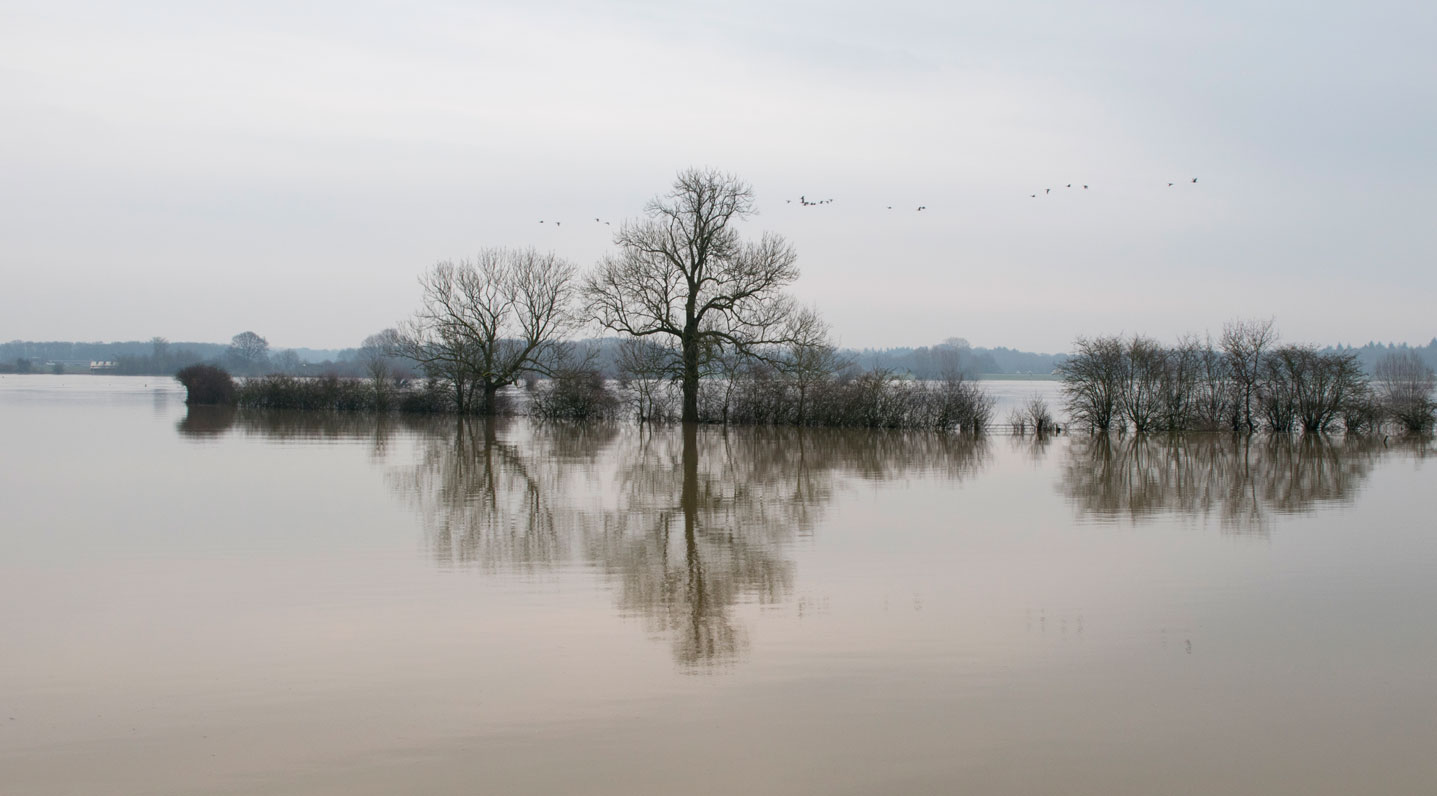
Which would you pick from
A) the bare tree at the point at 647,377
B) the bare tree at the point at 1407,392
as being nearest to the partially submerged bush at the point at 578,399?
the bare tree at the point at 647,377

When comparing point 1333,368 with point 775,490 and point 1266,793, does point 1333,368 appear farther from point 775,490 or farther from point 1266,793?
point 1266,793

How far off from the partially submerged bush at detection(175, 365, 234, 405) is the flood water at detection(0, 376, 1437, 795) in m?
32.7

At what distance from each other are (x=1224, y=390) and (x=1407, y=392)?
6787 millimetres

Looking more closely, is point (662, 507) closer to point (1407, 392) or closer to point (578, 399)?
point (578, 399)

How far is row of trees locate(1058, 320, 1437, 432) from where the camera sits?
3019 centimetres

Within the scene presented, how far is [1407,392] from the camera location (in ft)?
106

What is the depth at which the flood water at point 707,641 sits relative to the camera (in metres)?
4.90

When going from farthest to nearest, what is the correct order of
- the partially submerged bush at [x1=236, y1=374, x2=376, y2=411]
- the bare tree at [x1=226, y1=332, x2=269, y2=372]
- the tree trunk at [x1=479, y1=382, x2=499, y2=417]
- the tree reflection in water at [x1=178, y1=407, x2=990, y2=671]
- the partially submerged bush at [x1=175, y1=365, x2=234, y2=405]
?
1. the bare tree at [x1=226, y1=332, x2=269, y2=372]
2. the partially submerged bush at [x1=175, y1=365, x2=234, y2=405]
3. the partially submerged bush at [x1=236, y1=374, x2=376, y2=411]
4. the tree trunk at [x1=479, y1=382, x2=499, y2=417]
5. the tree reflection in water at [x1=178, y1=407, x2=990, y2=671]

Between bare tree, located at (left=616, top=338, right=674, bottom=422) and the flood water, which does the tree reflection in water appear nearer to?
the flood water

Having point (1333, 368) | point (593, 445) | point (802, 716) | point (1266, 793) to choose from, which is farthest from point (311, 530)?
point (1333, 368)

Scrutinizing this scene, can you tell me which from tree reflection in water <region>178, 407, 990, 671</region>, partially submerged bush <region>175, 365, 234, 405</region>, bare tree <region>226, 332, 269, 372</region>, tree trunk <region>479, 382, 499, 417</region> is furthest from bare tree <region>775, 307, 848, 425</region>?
bare tree <region>226, 332, 269, 372</region>

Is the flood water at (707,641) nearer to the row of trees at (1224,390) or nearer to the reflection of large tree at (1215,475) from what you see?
the reflection of large tree at (1215,475)

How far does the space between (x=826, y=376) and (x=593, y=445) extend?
9.75 metres

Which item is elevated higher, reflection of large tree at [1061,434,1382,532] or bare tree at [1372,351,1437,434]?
bare tree at [1372,351,1437,434]
